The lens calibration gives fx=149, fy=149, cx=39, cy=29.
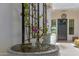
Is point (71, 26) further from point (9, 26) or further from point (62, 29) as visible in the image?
point (9, 26)

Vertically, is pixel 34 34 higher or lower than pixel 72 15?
lower

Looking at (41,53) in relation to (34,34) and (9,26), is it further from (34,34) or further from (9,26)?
(9,26)

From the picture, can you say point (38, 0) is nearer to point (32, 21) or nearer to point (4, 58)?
point (32, 21)

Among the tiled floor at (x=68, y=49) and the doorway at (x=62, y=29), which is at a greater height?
the doorway at (x=62, y=29)

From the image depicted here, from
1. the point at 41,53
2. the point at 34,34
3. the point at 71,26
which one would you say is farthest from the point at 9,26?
the point at 71,26

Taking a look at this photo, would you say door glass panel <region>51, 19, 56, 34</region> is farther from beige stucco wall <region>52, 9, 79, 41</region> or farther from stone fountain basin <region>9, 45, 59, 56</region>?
stone fountain basin <region>9, 45, 59, 56</region>

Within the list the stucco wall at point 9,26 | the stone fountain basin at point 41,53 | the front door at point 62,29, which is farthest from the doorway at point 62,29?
the stucco wall at point 9,26

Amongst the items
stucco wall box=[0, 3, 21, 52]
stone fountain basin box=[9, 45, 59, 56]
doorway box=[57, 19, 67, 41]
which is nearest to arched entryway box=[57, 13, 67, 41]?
doorway box=[57, 19, 67, 41]

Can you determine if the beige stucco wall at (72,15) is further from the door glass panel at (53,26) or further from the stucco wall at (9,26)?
the stucco wall at (9,26)

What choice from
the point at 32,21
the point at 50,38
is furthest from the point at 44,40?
the point at 32,21

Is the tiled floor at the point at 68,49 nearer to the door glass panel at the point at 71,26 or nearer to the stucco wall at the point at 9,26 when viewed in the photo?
the door glass panel at the point at 71,26

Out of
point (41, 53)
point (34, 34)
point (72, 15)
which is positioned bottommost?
point (41, 53)

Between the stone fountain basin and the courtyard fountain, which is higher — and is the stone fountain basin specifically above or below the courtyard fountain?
below

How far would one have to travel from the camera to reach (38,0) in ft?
3.93
